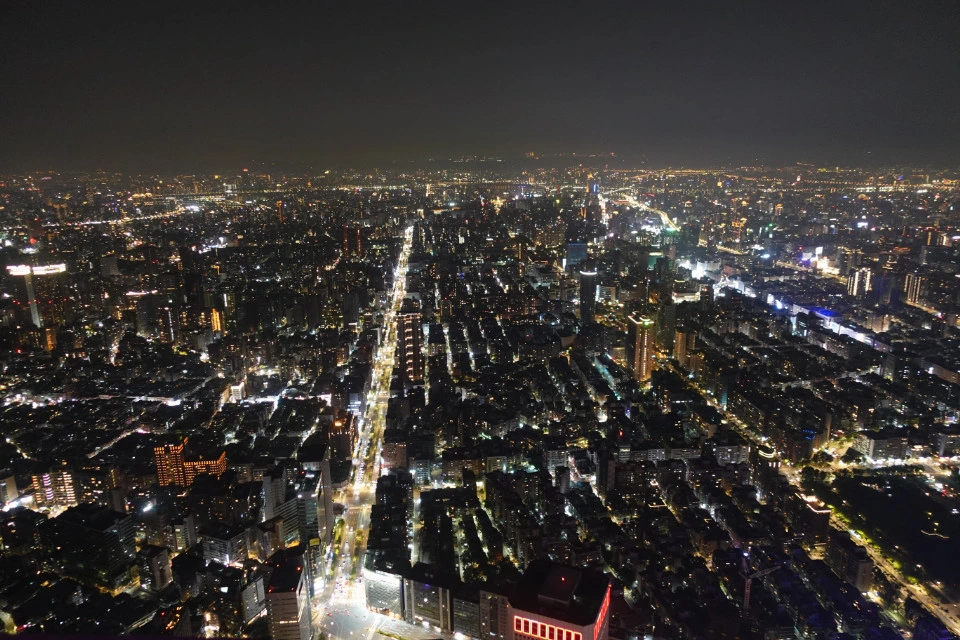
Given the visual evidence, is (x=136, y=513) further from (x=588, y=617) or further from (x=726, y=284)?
(x=726, y=284)

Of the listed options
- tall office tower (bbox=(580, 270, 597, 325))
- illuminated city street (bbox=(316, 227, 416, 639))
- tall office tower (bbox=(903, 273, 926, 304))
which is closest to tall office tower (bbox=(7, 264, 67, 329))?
illuminated city street (bbox=(316, 227, 416, 639))

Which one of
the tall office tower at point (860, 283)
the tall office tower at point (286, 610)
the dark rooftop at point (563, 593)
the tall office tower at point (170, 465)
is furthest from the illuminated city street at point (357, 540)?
the tall office tower at point (860, 283)

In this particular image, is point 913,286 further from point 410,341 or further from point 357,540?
point 357,540

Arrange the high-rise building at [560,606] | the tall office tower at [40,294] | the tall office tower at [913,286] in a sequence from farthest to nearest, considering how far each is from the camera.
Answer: the tall office tower at [913,286] < the tall office tower at [40,294] < the high-rise building at [560,606]

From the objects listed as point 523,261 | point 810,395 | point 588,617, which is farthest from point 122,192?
point 588,617

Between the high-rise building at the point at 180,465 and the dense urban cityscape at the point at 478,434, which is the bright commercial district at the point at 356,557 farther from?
the high-rise building at the point at 180,465

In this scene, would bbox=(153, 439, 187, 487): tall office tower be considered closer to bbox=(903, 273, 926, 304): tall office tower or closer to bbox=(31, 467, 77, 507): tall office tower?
bbox=(31, 467, 77, 507): tall office tower

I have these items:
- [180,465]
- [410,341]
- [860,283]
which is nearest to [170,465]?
[180,465]
